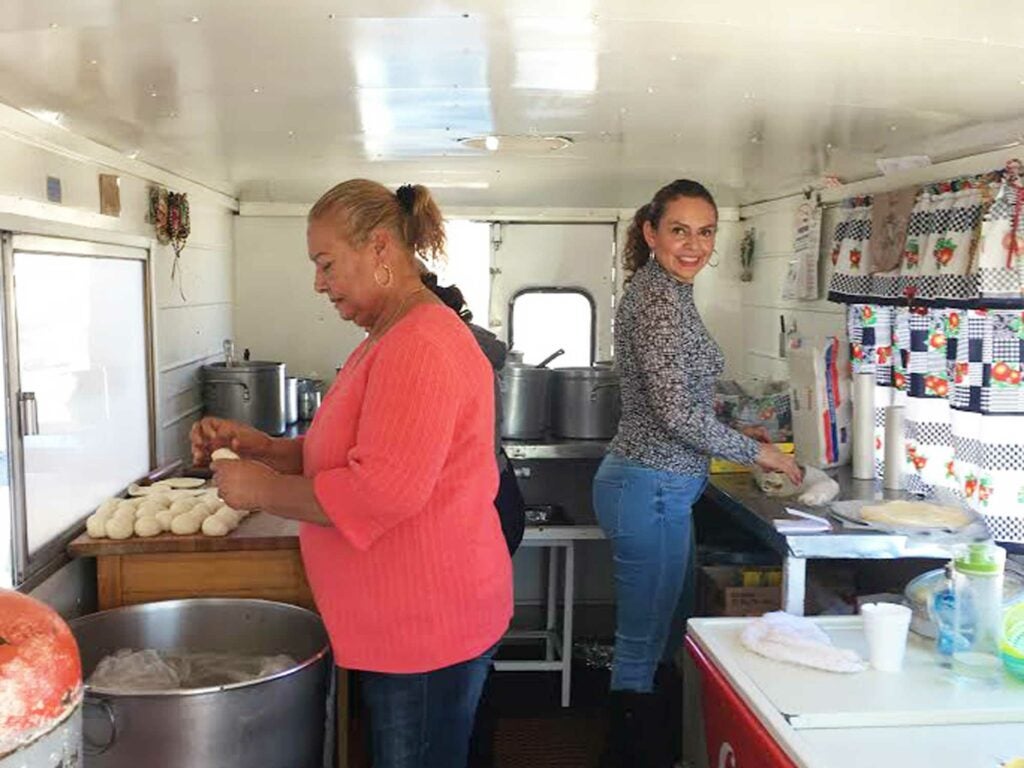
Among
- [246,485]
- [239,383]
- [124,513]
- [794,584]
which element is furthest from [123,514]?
[794,584]

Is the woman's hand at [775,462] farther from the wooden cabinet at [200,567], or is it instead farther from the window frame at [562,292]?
the window frame at [562,292]

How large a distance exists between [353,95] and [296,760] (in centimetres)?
139

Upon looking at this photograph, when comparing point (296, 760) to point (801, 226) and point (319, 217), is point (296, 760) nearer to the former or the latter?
point (319, 217)

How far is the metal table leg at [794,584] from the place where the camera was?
2.43 metres

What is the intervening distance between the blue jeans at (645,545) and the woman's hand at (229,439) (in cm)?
92

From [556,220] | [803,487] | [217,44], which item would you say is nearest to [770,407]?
[803,487]

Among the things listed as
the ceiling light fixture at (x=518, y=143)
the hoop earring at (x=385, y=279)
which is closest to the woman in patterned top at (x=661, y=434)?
the ceiling light fixture at (x=518, y=143)

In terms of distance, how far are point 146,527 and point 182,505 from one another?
13 centimetres

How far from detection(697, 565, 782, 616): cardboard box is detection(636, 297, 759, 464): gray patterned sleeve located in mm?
633

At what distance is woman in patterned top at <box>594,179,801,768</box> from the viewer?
8.04ft

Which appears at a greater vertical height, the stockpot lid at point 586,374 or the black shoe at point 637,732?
the stockpot lid at point 586,374

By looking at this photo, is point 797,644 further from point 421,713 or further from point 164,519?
point 164,519

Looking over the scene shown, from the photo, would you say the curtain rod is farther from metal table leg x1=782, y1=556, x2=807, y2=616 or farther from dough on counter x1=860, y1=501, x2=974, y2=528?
metal table leg x1=782, y1=556, x2=807, y2=616

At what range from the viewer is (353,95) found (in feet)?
7.28
